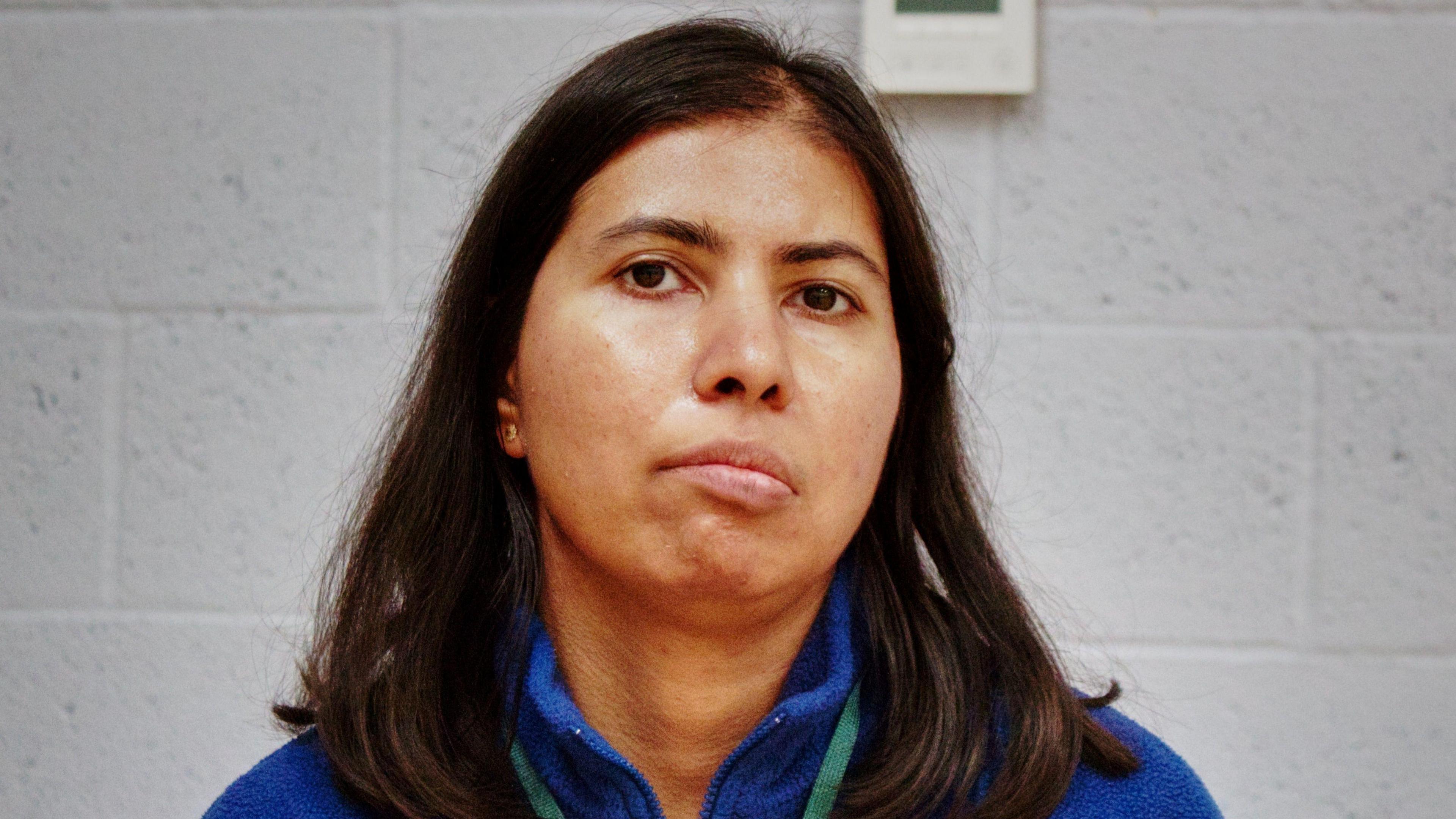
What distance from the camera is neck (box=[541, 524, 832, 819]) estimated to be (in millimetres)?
1160

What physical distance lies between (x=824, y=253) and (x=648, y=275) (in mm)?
159

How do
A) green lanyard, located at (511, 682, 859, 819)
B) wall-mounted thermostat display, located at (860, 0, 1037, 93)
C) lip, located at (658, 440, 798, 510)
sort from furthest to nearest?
wall-mounted thermostat display, located at (860, 0, 1037, 93) < green lanyard, located at (511, 682, 859, 819) < lip, located at (658, 440, 798, 510)

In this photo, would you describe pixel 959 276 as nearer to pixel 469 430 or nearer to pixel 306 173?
pixel 469 430

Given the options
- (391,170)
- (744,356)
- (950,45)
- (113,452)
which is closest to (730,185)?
(744,356)

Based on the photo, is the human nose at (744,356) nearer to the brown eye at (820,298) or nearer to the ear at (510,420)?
the brown eye at (820,298)

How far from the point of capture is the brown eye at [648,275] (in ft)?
3.64

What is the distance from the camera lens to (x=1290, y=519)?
1.62 metres

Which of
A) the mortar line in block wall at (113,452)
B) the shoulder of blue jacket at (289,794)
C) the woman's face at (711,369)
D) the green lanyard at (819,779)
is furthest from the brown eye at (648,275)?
the mortar line in block wall at (113,452)

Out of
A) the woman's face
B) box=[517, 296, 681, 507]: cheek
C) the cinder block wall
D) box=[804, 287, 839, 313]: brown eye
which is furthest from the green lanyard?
the cinder block wall

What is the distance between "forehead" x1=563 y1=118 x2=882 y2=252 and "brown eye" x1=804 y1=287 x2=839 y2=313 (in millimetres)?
47

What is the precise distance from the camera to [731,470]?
1031 millimetres

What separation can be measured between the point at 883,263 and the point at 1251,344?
2.14ft

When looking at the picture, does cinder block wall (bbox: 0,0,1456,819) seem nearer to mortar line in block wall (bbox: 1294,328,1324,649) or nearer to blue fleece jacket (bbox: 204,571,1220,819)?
mortar line in block wall (bbox: 1294,328,1324,649)

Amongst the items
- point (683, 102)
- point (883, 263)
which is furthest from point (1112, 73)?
point (683, 102)
